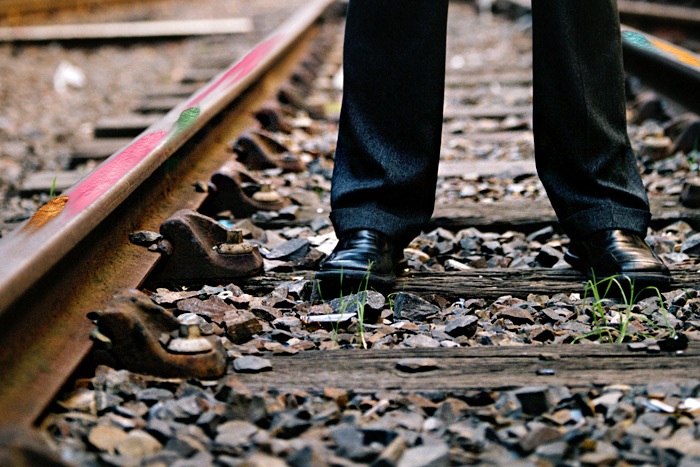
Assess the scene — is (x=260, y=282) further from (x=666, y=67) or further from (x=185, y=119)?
(x=666, y=67)

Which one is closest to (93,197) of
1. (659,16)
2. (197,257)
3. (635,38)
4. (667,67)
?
(197,257)

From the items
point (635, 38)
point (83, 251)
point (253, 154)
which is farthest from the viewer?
point (635, 38)

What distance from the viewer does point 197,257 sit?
170cm

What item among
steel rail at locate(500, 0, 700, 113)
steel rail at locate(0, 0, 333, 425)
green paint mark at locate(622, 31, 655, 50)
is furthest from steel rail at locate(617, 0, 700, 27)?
steel rail at locate(0, 0, 333, 425)

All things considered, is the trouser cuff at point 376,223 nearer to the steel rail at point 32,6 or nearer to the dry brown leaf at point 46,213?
the dry brown leaf at point 46,213

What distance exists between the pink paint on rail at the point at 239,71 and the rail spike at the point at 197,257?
853mm

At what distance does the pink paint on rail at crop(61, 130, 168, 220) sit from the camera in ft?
4.89

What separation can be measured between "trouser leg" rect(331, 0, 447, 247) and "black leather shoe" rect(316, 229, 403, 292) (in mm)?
29

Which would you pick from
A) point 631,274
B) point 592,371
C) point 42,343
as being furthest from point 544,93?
point 42,343

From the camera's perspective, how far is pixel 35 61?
576 centimetres

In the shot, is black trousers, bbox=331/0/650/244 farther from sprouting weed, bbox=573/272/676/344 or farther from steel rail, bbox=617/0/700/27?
steel rail, bbox=617/0/700/27

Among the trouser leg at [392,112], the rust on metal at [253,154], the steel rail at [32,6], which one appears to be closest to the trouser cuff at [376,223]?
the trouser leg at [392,112]

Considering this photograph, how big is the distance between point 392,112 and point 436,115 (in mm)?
115

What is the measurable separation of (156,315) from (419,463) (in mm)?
591
